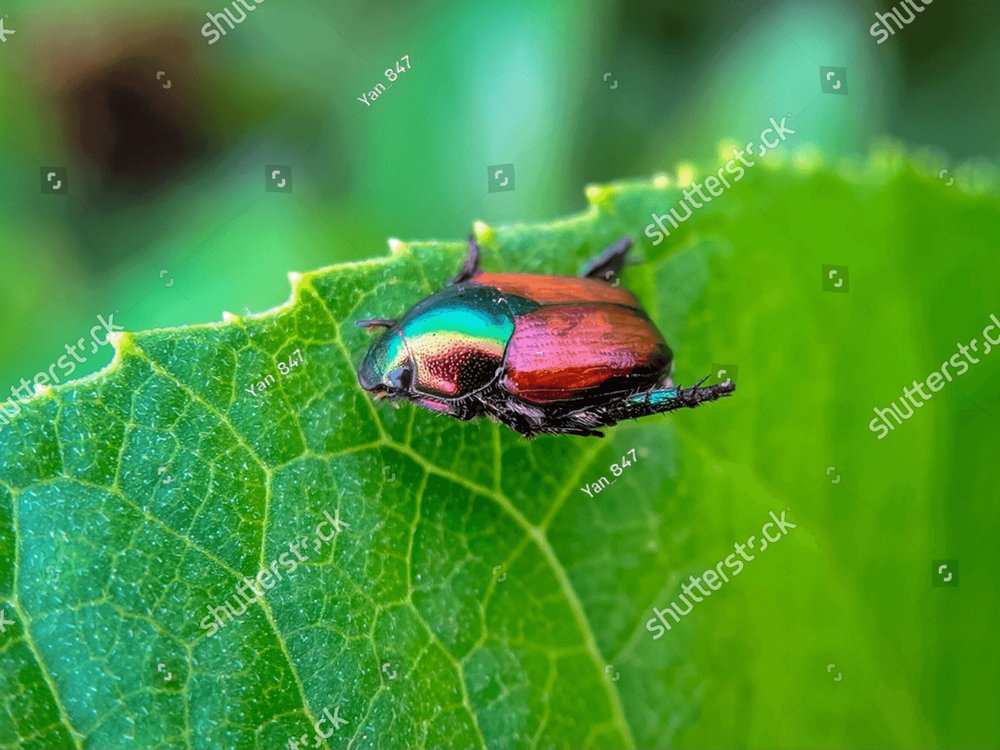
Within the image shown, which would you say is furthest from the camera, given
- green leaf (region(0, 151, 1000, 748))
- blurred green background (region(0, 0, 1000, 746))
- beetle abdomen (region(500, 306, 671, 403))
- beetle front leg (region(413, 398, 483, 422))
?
blurred green background (region(0, 0, 1000, 746))

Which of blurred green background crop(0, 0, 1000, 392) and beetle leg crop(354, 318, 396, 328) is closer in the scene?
beetle leg crop(354, 318, 396, 328)

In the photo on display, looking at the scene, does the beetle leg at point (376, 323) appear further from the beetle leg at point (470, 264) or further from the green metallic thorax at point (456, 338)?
the beetle leg at point (470, 264)

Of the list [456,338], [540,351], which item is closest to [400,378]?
[456,338]

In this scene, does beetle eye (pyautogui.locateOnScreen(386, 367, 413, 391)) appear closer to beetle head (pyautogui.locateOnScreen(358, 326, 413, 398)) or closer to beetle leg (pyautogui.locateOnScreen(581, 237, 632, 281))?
beetle head (pyautogui.locateOnScreen(358, 326, 413, 398))

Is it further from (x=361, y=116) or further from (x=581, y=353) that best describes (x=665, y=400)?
(x=361, y=116)

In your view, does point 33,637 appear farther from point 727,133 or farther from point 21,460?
point 727,133

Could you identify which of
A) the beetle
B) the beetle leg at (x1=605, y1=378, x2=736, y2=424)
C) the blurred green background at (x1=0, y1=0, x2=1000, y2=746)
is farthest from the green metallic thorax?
the blurred green background at (x1=0, y1=0, x2=1000, y2=746)

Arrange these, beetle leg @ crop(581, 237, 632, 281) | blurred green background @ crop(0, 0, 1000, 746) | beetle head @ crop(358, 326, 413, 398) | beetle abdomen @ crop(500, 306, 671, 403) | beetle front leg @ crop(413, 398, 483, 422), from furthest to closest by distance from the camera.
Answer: blurred green background @ crop(0, 0, 1000, 746) → beetle leg @ crop(581, 237, 632, 281) → beetle abdomen @ crop(500, 306, 671, 403) → beetle front leg @ crop(413, 398, 483, 422) → beetle head @ crop(358, 326, 413, 398)
